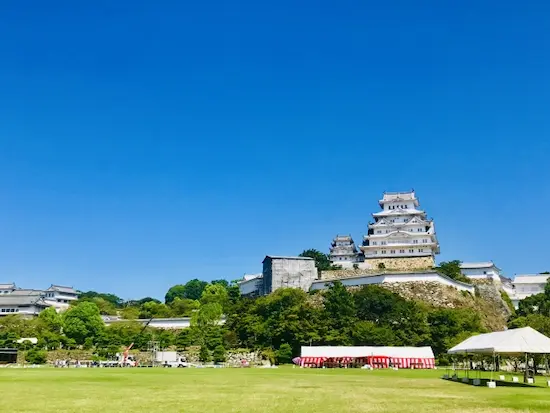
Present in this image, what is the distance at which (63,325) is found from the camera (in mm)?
72500

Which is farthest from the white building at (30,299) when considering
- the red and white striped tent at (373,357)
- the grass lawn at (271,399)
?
the grass lawn at (271,399)

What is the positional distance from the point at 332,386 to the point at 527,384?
1051 cm

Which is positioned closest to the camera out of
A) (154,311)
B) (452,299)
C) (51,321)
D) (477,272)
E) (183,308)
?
(452,299)

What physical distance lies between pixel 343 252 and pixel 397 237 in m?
12.2

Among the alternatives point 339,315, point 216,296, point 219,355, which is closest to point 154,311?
point 216,296

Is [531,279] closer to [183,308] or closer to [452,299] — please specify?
[452,299]

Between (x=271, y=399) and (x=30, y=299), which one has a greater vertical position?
(x=30, y=299)

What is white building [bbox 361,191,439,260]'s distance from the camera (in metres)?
85.7

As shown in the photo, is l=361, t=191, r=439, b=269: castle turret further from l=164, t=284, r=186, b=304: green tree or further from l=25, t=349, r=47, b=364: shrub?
l=164, t=284, r=186, b=304: green tree

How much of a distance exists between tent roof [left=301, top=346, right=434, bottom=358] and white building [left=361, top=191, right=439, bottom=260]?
36510mm

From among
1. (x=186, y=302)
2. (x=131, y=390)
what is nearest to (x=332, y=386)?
(x=131, y=390)

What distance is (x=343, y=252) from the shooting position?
3789 inches

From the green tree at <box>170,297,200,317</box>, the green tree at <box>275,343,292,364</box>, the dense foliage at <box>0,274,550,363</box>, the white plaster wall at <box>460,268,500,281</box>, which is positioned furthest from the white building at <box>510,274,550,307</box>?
the green tree at <box>170,297,200,317</box>

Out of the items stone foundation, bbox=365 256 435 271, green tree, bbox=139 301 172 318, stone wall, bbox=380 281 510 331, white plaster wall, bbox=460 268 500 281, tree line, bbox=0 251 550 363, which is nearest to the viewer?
tree line, bbox=0 251 550 363
